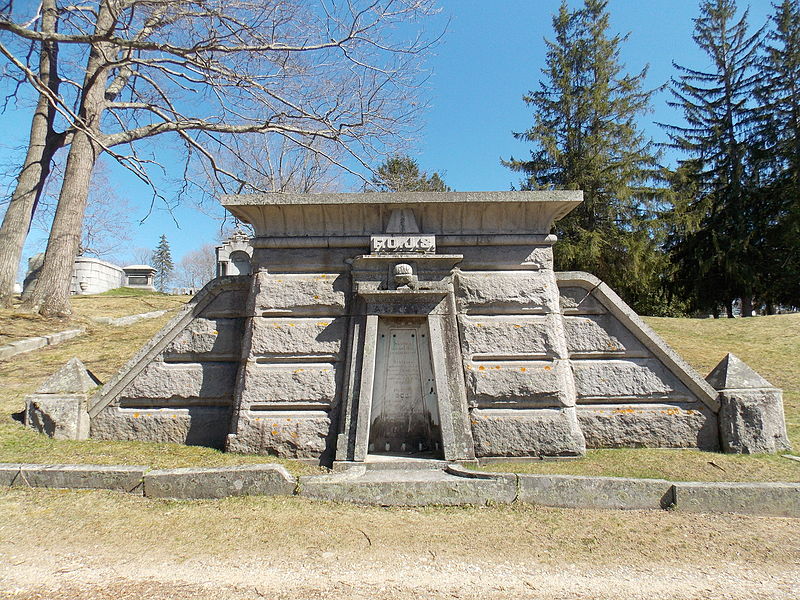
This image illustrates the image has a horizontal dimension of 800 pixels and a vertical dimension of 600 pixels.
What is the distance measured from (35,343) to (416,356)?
29.4 feet

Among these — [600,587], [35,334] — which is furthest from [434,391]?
[35,334]

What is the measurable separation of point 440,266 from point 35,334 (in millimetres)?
9895

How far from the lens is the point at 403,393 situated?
234 inches

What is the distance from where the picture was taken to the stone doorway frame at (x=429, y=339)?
5.39 metres

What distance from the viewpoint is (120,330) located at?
1227 centimetres

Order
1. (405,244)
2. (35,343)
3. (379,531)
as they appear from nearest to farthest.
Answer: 1. (379,531)
2. (405,244)
3. (35,343)

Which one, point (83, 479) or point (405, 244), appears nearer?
point (83, 479)

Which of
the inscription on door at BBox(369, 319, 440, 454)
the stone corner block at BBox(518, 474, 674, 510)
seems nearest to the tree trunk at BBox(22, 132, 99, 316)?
the inscription on door at BBox(369, 319, 440, 454)

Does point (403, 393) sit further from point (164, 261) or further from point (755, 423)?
point (164, 261)

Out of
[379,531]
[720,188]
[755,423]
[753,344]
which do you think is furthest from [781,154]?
[379,531]

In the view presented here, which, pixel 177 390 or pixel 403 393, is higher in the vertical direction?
pixel 403 393

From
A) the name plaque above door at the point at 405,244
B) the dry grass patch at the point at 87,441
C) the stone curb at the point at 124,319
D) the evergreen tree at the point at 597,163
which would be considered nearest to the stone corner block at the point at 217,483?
the dry grass patch at the point at 87,441

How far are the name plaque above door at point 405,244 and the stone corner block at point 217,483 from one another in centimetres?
285

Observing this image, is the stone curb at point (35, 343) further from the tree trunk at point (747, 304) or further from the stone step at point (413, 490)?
the tree trunk at point (747, 304)
